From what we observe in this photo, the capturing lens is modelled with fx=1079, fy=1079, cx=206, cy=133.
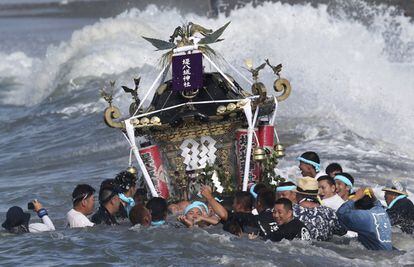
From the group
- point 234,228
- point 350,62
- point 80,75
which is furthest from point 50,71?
point 234,228

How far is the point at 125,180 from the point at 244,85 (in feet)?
35.1

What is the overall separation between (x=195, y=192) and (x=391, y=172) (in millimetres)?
4446

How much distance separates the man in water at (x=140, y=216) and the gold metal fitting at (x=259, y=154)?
5.67ft

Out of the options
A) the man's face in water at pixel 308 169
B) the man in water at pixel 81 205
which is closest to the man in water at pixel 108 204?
the man in water at pixel 81 205

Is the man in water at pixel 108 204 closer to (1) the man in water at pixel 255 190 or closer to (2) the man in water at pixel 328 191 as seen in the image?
(1) the man in water at pixel 255 190

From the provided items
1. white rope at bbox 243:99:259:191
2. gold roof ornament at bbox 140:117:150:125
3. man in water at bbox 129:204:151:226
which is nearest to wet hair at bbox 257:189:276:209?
Answer: man in water at bbox 129:204:151:226

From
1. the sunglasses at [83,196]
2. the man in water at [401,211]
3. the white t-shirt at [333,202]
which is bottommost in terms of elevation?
the man in water at [401,211]

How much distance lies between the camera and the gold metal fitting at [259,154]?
41.5 feet

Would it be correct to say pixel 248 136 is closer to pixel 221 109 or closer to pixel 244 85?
pixel 221 109

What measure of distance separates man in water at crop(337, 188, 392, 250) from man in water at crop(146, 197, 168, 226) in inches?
76.9

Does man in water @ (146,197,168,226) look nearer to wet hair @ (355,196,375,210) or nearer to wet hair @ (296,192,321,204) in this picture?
wet hair @ (296,192,321,204)

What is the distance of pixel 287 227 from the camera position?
10.6 metres

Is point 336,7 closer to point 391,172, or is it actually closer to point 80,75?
point 80,75

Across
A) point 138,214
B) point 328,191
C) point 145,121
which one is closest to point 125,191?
point 145,121
